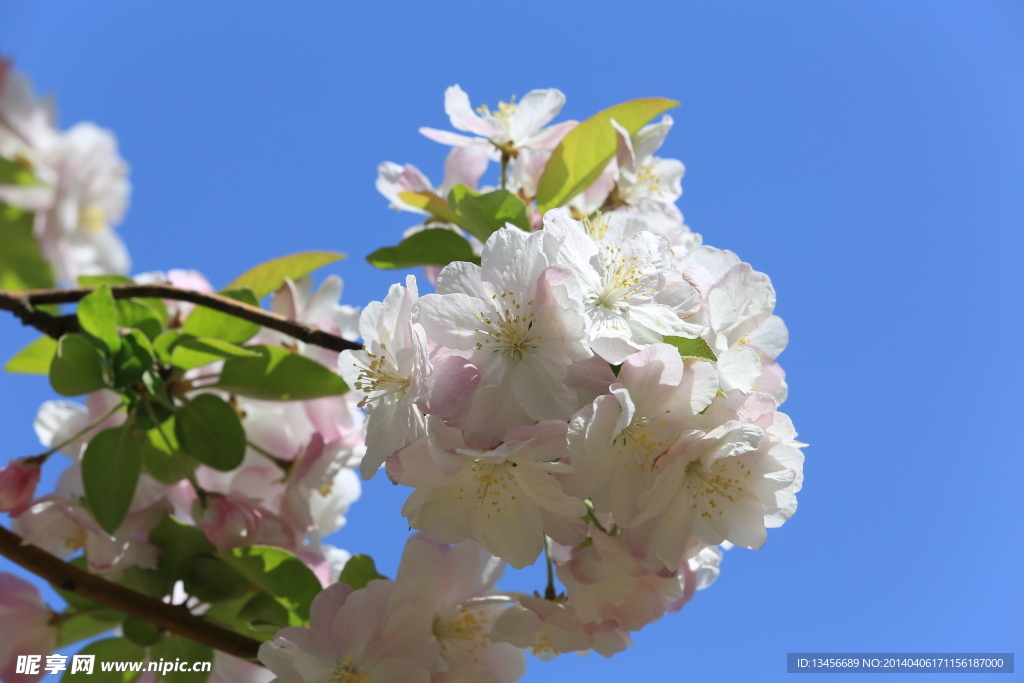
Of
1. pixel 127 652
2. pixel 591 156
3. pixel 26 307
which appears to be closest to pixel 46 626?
pixel 127 652

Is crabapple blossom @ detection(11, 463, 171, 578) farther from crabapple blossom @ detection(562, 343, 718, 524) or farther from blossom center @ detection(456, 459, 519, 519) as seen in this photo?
crabapple blossom @ detection(562, 343, 718, 524)

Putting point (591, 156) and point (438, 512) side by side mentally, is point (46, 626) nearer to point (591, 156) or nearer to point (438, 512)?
point (438, 512)

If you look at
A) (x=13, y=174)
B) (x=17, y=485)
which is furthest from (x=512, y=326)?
(x=13, y=174)

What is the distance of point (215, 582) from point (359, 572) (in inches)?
10.0

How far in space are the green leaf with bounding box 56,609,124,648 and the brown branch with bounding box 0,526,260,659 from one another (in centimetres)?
16

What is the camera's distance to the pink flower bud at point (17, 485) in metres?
1.13

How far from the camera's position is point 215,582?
3.81 feet

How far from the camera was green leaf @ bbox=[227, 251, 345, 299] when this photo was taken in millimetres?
1405

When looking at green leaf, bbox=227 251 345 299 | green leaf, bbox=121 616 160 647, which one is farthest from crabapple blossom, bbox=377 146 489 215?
green leaf, bbox=121 616 160 647

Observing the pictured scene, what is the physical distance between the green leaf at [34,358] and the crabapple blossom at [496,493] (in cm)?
90

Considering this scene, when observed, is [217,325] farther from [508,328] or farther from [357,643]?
[508,328]

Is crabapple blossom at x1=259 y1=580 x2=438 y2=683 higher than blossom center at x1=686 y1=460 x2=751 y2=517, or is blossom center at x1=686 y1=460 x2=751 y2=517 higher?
blossom center at x1=686 y1=460 x2=751 y2=517

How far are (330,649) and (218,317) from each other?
1.90 ft

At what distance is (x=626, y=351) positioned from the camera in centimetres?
72
